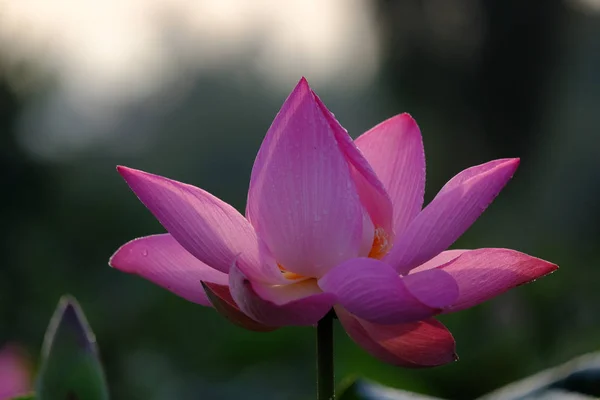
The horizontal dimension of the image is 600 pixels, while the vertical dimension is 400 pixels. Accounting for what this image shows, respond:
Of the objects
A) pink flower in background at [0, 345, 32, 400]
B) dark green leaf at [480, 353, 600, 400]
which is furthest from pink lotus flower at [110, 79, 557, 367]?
pink flower in background at [0, 345, 32, 400]

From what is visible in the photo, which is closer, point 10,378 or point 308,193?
point 308,193

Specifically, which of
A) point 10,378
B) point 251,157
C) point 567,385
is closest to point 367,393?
point 567,385

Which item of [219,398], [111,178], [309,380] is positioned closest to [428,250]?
[219,398]

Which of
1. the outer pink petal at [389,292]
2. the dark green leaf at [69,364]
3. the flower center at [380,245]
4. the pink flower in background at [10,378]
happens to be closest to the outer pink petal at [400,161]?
the flower center at [380,245]

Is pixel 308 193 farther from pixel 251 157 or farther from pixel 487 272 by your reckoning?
pixel 251 157

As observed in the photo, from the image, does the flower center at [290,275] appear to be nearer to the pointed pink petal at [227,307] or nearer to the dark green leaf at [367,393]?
the pointed pink petal at [227,307]

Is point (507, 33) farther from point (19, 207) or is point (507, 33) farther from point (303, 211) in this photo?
point (303, 211)
